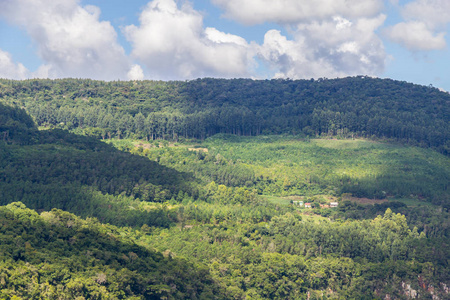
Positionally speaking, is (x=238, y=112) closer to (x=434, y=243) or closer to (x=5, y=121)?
(x=5, y=121)

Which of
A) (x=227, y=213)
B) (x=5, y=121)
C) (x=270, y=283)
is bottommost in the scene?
(x=270, y=283)

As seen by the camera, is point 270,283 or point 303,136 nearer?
point 270,283

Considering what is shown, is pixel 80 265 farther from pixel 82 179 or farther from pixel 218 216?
pixel 82 179

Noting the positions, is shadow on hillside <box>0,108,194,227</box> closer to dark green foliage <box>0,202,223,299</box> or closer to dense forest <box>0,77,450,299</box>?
dense forest <box>0,77,450,299</box>

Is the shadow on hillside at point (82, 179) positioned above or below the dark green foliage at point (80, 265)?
above

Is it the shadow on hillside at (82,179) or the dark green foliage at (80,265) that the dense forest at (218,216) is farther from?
the shadow on hillside at (82,179)

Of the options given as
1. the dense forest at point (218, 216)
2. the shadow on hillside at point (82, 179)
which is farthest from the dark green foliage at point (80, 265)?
the shadow on hillside at point (82, 179)

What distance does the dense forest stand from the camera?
77.2 m

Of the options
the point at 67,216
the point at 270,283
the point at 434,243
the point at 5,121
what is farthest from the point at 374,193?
the point at 5,121

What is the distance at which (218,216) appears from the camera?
370 ft

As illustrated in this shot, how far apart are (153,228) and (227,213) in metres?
16.7

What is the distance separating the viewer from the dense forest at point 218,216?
7719cm

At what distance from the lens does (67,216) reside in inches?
3435

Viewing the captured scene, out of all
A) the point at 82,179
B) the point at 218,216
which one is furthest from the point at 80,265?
the point at 82,179
